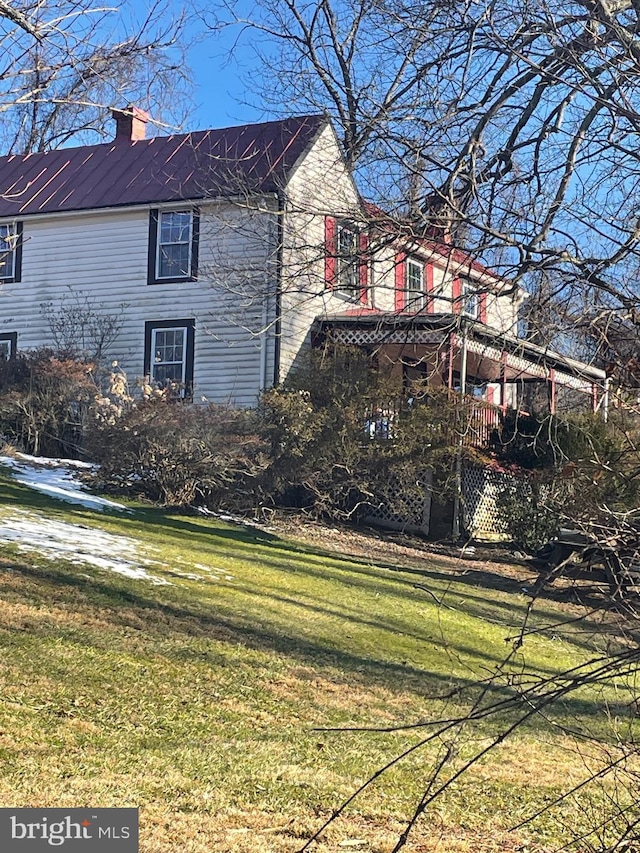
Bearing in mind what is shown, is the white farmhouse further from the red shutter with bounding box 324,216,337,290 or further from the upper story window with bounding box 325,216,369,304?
the upper story window with bounding box 325,216,369,304

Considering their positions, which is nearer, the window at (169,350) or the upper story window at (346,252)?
the upper story window at (346,252)

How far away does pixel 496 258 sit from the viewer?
7414mm

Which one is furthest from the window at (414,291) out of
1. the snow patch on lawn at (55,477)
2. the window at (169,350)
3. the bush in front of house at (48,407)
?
the bush in front of house at (48,407)

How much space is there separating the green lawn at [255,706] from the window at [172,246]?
35.1 feet

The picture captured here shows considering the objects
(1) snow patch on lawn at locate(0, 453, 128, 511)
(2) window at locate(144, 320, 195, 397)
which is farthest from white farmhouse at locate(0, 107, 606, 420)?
(1) snow patch on lawn at locate(0, 453, 128, 511)

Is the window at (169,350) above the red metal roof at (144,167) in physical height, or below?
below

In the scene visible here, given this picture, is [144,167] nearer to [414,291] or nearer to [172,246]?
[172,246]

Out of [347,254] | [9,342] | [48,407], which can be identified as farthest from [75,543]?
[9,342]

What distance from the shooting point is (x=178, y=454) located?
15.1 m

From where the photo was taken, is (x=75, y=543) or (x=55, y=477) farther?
(x=55, y=477)

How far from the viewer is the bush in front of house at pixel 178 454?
49.7 feet

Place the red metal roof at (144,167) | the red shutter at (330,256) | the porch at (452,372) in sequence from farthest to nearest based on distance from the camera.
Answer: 1. the red metal roof at (144,167)
2. the porch at (452,372)
3. the red shutter at (330,256)

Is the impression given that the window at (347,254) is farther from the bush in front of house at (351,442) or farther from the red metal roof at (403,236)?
the bush in front of house at (351,442)

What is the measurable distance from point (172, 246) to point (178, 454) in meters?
7.82
